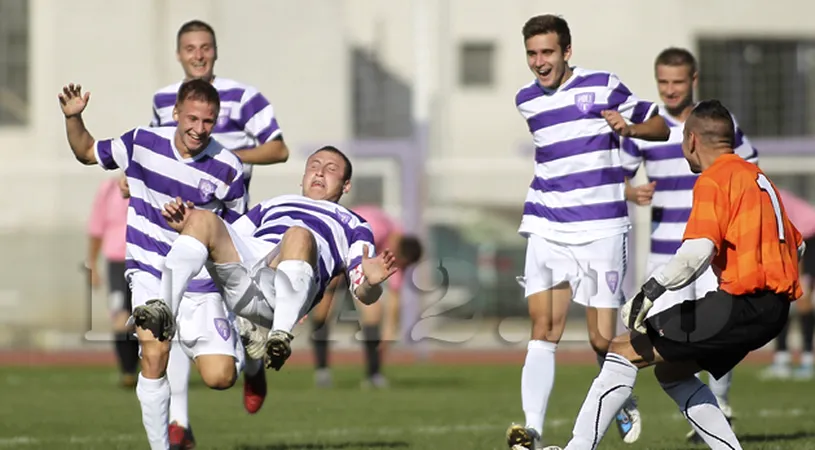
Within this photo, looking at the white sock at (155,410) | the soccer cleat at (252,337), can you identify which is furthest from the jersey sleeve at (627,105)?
the white sock at (155,410)

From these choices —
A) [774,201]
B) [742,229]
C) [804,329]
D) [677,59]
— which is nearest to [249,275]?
[742,229]

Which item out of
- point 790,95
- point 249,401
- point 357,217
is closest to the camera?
point 357,217

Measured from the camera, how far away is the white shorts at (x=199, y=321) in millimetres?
7430

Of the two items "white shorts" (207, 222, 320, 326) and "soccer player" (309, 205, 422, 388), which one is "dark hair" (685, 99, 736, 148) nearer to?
"white shorts" (207, 222, 320, 326)

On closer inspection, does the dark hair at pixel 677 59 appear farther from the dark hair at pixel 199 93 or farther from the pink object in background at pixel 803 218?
the pink object in background at pixel 803 218

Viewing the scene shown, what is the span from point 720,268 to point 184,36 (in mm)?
3702

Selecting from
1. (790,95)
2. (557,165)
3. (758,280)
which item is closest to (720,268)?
(758,280)

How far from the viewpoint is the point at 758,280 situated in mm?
6203

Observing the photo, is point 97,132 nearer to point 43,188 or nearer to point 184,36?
point 43,188

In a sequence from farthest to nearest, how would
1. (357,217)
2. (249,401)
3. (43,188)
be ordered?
1. (43,188)
2. (249,401)
3. (357,217)

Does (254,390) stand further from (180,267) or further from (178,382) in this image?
(180,267)

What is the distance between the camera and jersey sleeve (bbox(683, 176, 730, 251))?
612 cm

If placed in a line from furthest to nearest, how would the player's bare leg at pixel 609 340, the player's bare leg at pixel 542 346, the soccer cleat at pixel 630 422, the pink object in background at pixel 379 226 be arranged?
the pink object in background at pixel 379 226, the soccer cleat at pixel 630 422, the player's bare leg at pixel 609 340, the player's bare leg at pixel 542 346

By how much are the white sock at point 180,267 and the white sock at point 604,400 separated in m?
1.90
